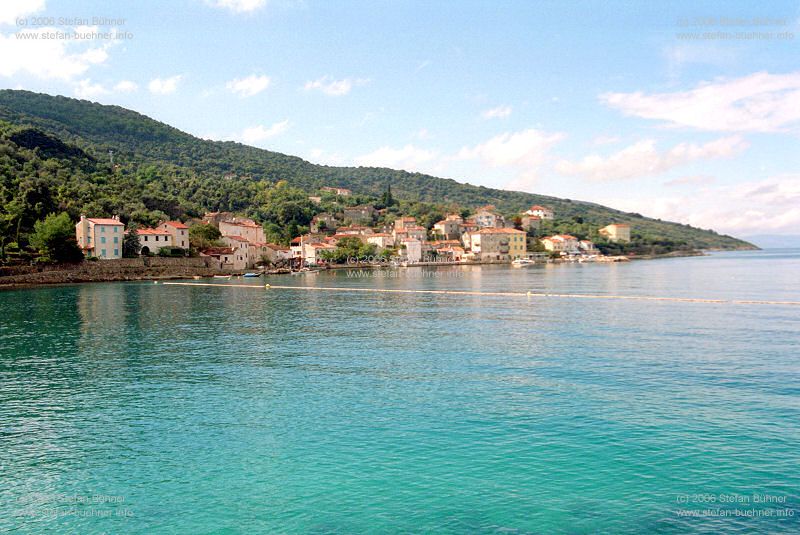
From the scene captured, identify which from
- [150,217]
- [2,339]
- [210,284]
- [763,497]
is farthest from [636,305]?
[150,217]

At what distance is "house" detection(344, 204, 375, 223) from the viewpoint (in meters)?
145

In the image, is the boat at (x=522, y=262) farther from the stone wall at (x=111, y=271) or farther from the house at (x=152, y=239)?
the house at (x=152, y=239)

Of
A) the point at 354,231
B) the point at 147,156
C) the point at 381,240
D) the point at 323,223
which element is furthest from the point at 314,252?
the point at 147,156

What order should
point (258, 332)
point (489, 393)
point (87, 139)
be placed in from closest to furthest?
point (489, 393) → point (258, 332) → point (87, 139)

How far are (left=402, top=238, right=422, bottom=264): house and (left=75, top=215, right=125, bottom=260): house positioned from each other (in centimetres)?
5878

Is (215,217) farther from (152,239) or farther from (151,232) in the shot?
(152,239)

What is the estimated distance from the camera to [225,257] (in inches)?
3344

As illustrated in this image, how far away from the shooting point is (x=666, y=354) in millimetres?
21422

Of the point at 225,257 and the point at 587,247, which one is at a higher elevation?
the point at 587,247

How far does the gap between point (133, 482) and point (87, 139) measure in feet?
529

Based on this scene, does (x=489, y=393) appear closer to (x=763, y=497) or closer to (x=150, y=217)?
(x=763, y=497)

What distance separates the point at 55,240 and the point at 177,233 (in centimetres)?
1841

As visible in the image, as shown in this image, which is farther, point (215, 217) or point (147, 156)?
point (147, 156)

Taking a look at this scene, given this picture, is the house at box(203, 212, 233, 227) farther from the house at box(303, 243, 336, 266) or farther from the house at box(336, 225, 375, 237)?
the house at box(336, 225, 375, 237)
